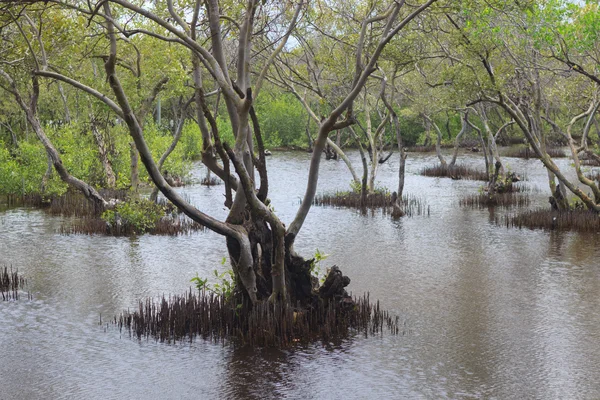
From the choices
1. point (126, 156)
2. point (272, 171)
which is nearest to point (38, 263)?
point (126, 156)

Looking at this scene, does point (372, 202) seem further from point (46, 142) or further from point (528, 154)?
point (528, 154)

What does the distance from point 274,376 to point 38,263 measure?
7.19 m

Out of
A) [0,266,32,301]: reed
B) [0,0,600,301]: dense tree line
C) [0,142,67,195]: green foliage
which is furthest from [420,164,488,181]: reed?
[0,266,32,301]: reed

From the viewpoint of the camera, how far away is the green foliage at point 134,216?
16891 mm

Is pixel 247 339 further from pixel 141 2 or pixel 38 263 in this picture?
pixel 141 2

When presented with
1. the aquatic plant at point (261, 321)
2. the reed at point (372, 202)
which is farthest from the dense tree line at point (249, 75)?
the reed at point (372, 202)

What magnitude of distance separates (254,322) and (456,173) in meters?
23.7

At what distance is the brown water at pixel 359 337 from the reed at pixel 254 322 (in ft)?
0.65

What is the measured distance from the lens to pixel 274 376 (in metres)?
7.78

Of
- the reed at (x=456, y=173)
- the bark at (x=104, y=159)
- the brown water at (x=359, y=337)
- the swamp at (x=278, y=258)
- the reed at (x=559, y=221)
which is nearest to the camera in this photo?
the brown water at (x=359, y=337)

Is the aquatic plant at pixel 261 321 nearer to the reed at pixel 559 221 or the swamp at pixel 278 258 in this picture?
the swamp at pixel 278 258

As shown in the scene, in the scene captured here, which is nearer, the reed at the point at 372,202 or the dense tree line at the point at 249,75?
the dense tree line at the point at 249,75

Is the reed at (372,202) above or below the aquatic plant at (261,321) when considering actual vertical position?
above

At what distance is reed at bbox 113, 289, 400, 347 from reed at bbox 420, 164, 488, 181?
2124 cm
